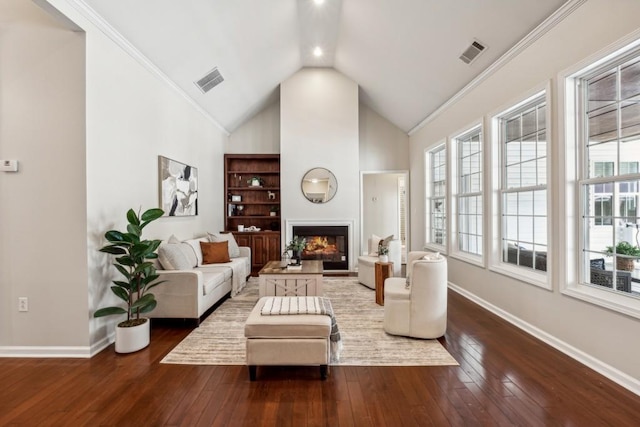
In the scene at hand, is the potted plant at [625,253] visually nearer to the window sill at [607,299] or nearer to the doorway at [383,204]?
the window sill at [607,299]

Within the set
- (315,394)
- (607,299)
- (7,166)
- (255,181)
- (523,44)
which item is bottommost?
(315,394)

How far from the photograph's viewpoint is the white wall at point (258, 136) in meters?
7.41

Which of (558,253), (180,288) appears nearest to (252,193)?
(180,288)

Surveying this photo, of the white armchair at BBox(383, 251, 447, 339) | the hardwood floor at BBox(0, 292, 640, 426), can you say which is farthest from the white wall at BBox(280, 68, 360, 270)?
the hardwood floor at BBox(0, 292, 640, 426)

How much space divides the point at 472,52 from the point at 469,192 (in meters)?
1.98

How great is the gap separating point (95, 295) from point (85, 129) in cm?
149

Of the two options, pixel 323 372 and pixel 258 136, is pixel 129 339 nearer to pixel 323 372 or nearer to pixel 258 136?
pixel 323 372

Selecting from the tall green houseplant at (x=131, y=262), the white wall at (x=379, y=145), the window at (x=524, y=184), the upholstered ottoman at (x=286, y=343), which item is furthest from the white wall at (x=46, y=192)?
the white wall at (x=379, y=145)

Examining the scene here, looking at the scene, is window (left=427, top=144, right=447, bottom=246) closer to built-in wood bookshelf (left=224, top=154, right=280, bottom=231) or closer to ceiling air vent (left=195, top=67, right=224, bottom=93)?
built-in wood bookshelf (left=224, top=154, right=280, bottom=231)

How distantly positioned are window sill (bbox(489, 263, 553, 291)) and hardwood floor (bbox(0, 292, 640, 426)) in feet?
2.02

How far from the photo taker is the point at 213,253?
5.04 metres

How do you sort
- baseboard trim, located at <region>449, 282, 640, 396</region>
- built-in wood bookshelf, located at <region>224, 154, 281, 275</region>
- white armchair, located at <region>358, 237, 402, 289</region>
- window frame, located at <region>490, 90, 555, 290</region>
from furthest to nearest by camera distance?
1. built-in wood bookshelf, located at <region>224, 154, 281, 275</region>
2. white armchair, located at <region>358, 237, 402, 289</region>
3. window frame, located at <region>490, 90, 555, 290</region>
4. baseboard trim, located at <region>449, 282, 640, 396</region>

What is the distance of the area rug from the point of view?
278cm

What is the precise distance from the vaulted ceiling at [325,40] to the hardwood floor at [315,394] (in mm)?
3078
